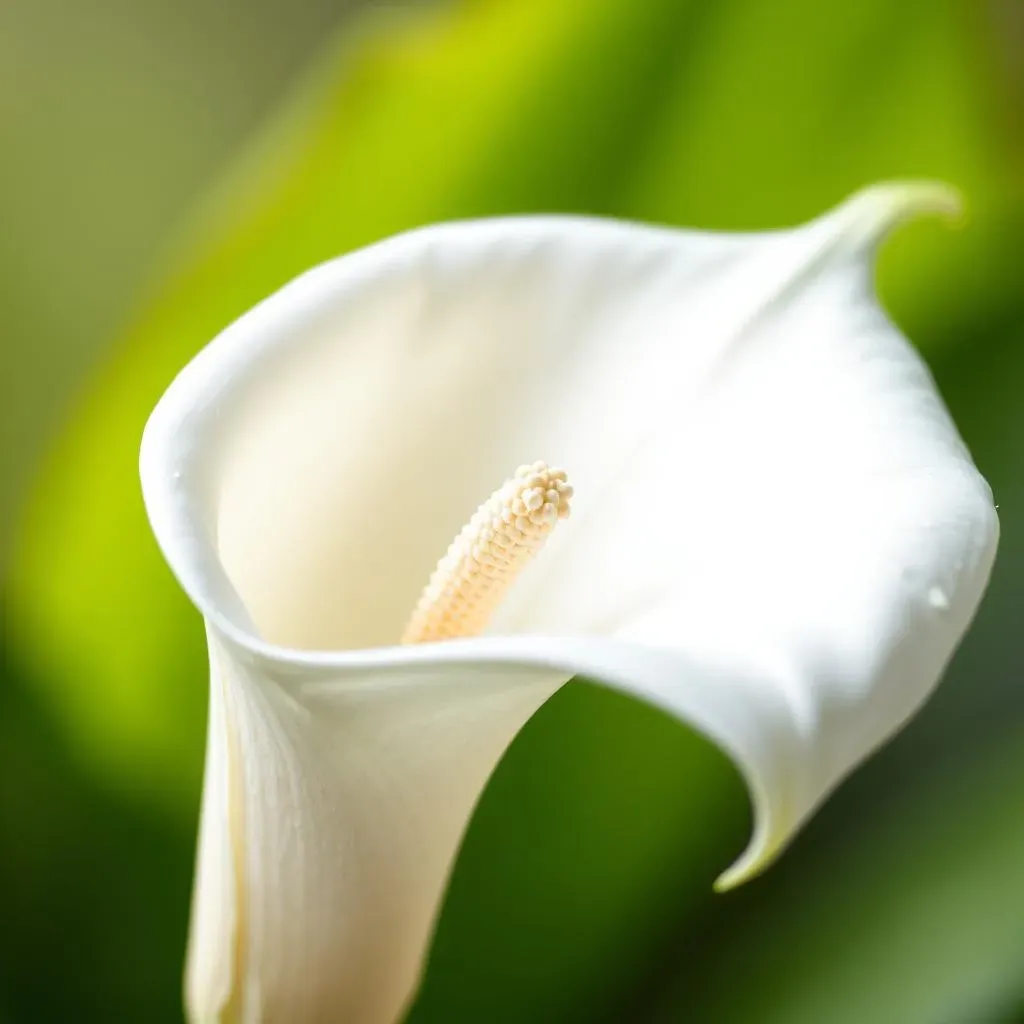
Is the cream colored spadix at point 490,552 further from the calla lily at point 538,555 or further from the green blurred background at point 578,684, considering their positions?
the green blurred background at point 578,684

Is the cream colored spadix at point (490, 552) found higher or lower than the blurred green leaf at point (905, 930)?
higher

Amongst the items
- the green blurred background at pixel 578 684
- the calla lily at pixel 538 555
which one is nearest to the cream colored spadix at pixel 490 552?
the calla lily at pixel 538 555

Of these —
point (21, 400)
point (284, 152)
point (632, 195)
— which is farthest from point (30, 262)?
point (632, 195)

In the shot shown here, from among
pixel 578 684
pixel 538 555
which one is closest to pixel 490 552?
pixel 538 555

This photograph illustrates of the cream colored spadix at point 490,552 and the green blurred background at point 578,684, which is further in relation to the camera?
the green blurred background at point 578,684

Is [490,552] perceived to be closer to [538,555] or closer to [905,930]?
[538,555]

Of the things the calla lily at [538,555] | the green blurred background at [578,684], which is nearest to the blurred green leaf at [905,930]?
the green blurred background at [578,684]

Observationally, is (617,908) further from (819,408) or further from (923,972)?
(819,408)
